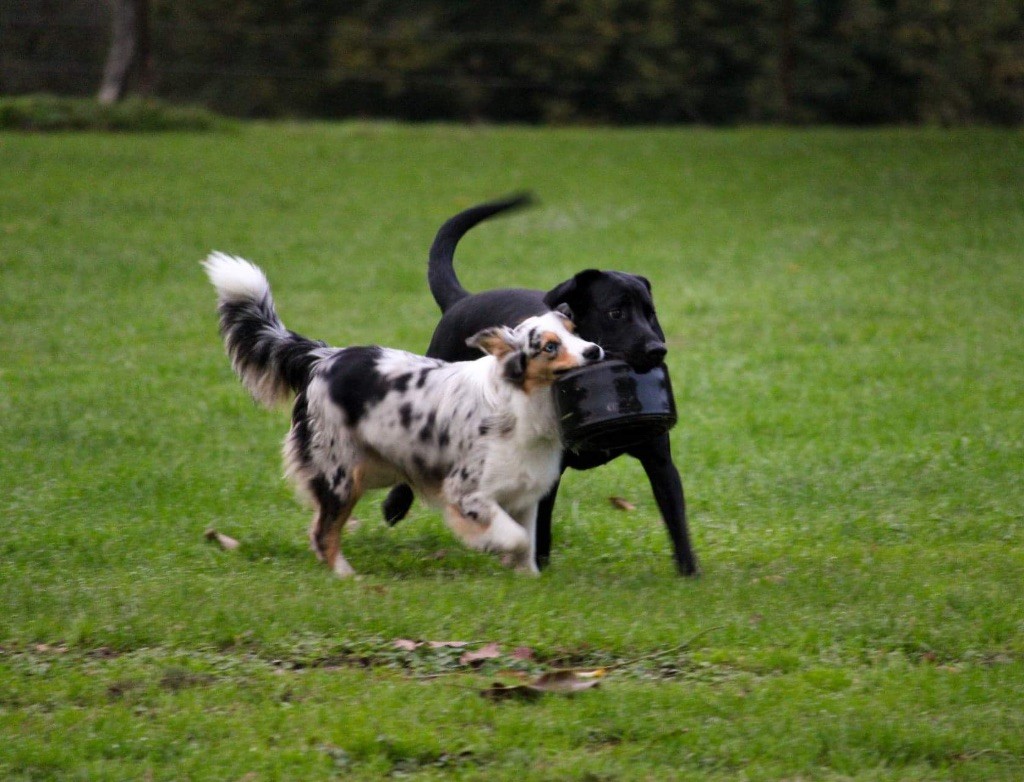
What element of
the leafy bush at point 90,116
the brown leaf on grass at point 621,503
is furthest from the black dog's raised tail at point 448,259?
the leafy bush at point 90,116

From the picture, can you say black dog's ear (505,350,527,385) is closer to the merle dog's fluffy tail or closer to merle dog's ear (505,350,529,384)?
merle dog's ear (505,350,529,384)

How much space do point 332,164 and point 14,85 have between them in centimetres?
995

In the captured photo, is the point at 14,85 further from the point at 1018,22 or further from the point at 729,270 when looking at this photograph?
the point at 1018,22

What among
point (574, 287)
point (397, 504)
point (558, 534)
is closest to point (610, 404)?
point (574, 287)

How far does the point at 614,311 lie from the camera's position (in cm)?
608

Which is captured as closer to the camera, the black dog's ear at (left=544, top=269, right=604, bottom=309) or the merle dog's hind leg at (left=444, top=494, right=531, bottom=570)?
the merle dog's hind leg at (left=444, top=494, right=531, bottom=570)

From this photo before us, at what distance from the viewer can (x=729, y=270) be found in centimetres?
1492

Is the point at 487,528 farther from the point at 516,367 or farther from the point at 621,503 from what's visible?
the point at 621,503

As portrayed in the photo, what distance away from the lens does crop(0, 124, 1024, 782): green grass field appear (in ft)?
14.7

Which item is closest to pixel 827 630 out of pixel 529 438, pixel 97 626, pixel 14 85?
pixel 529 438

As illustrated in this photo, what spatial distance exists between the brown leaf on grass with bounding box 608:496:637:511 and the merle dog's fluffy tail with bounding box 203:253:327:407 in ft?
6.72

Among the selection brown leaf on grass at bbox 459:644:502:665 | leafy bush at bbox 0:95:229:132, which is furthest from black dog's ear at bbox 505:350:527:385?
leafy bush at bbox 0:95:229:132

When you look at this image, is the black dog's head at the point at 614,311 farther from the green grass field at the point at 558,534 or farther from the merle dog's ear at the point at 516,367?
the green grass field at the point at 558,534

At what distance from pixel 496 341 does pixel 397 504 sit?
1.57 meters
